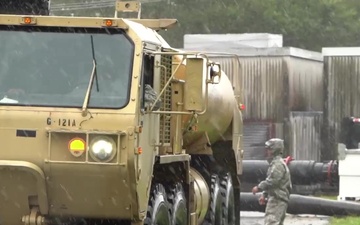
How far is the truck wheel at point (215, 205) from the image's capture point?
48.9 feet

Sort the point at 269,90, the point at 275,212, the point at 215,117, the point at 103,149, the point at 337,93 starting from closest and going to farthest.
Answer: the point at 103,149, the point at 215,117, the point at 275,212, the point at 269,90, the point at 337,93

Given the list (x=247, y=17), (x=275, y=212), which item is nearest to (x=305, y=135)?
(x=275, y=212)

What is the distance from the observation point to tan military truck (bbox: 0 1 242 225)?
9.69 meters

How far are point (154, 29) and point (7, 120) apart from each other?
3.29 metres

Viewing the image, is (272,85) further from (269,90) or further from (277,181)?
(277,181)

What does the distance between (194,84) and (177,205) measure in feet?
6.95

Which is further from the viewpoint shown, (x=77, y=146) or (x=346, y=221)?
(x=346, y=221)

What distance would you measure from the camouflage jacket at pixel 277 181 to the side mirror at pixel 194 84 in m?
5.58

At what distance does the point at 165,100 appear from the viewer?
11812 mm

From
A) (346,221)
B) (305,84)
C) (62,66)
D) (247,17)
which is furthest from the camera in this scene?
(247,17)

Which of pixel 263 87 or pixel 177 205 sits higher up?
pixel 263 87

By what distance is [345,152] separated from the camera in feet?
79.3

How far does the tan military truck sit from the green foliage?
3990cm

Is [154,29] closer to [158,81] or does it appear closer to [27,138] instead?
[158,81]
